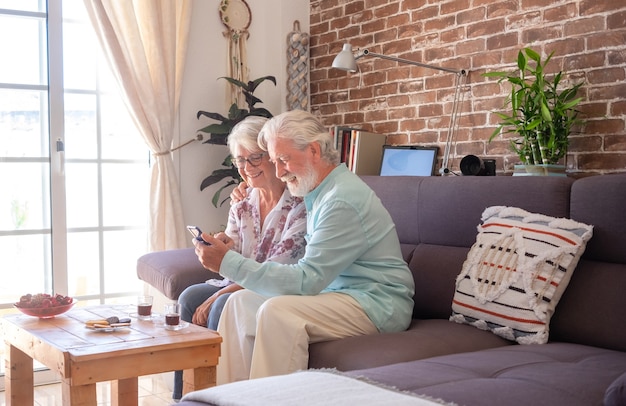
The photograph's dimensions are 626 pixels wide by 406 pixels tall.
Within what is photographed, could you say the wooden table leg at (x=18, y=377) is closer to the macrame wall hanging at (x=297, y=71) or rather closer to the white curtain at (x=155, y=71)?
the white curtain at (x=155, y=71)

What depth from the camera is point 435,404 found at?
1588 mm

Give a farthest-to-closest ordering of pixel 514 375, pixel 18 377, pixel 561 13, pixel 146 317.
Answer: pixel 561 13, pixel 18 377, pixel 146 317, pixel 514 375

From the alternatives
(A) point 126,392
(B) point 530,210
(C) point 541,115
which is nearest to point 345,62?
(C) point 541,115

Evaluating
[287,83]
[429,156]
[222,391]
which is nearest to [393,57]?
[429,156]

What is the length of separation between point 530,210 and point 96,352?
5.08 feet

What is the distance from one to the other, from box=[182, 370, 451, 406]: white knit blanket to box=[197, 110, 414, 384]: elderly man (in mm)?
688

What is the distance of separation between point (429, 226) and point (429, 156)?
3.14 ft

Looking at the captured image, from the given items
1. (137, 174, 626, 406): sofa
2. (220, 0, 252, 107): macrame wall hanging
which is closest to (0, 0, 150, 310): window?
(220, 0, 252, 107): macrame wall hanging

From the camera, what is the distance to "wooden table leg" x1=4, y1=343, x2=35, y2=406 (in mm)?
2961

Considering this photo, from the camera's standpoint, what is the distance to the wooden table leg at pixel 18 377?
2.96 metres

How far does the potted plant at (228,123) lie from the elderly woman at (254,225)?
1.23 metres

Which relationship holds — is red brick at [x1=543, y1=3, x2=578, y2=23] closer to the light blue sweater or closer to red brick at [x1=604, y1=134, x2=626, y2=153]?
red brick at [x1=604, y1=134, x2=626, y2=153]

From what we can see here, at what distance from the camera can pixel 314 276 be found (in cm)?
260

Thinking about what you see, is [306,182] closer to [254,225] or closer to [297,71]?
[254,225]
